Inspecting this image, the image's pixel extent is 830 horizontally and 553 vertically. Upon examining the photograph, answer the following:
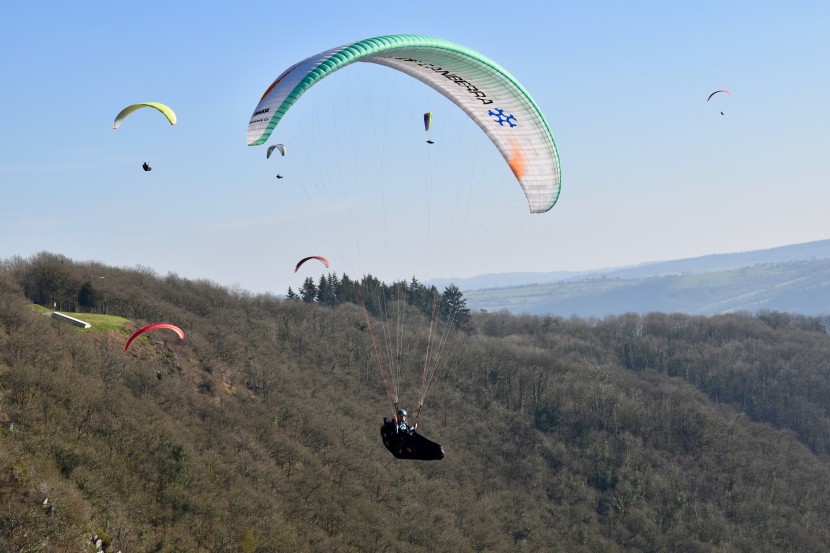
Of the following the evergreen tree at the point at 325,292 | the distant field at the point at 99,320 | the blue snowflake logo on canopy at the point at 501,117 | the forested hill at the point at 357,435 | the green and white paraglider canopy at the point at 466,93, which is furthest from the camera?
the evergreen tree at the point at 325,292

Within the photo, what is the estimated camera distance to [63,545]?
31.6 m

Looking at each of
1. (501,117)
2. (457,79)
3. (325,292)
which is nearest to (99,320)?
(457,79)

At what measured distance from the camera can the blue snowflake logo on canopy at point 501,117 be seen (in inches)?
1144

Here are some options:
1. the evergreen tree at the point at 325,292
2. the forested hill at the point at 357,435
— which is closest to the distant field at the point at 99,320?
the forested hill at the point at 357,435

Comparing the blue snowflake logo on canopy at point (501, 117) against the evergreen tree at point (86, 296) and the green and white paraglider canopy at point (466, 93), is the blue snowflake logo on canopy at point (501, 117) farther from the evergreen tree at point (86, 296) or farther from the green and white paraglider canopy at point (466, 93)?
the evergreen tree at point (86, 296)

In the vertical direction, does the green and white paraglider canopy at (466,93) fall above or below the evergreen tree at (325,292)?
above

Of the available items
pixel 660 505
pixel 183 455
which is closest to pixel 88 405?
pixel 183 455

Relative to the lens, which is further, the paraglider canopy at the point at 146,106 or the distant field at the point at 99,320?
the distant field at the point at 99,320

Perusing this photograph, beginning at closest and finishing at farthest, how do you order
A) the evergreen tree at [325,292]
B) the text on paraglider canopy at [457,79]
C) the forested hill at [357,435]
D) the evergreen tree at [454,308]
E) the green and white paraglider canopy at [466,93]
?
the green and white paraglider canopy at [466,93]
the text on paraglider canopy at [457,79]
the forested hill at [357,435]
the evergreen tree at [325,292]
the evergreen tree at [454,308]

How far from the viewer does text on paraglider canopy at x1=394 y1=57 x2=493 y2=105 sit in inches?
1104

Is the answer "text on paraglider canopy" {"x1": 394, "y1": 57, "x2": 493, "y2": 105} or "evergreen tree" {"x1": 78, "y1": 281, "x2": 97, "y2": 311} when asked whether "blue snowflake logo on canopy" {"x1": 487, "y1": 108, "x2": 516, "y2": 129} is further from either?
"evergreen tree" {"x1": 78, "y1": 281, "x2": 97, "y2": 311}

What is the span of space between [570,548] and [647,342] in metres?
55.4

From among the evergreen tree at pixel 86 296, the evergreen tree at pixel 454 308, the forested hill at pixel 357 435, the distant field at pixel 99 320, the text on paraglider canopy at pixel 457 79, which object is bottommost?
the forested hill at pixel 357 435

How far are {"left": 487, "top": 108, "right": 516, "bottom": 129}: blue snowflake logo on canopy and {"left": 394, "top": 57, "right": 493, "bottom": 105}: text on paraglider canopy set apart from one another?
1.25 ft
